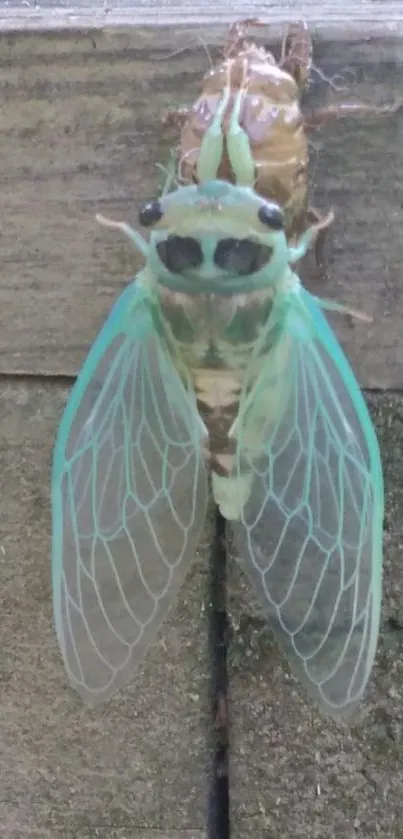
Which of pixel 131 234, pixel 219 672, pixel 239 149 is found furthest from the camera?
pixel 219 672

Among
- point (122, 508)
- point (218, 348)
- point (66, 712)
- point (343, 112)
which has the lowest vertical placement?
point (66, 712)

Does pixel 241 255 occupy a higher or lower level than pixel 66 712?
higher

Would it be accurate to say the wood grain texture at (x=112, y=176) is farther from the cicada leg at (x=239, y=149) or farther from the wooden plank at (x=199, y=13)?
the cicada leg at (x=239, y=149)

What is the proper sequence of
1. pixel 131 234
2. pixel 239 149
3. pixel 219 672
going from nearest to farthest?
1. pixel 239 149
2. pixel 131 234
3. pixel 219 672

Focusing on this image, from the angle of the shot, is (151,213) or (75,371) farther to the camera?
(75,371)

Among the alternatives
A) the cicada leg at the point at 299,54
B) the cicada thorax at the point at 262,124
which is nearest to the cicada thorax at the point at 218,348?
the cicada thorax at the point at 262,124

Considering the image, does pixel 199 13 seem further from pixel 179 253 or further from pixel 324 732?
pixel 324 732

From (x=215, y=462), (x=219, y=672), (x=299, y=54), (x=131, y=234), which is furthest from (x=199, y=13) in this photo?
(x=219, y=672)
